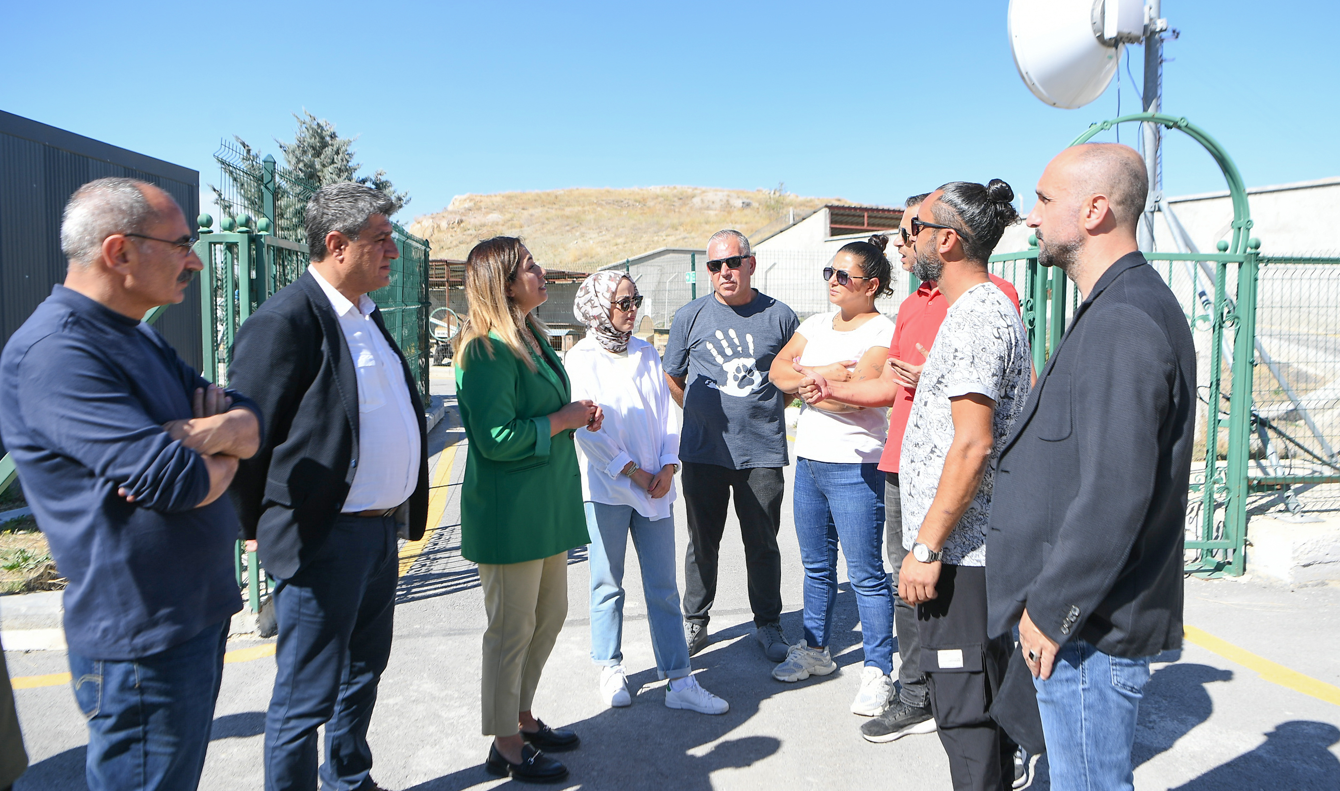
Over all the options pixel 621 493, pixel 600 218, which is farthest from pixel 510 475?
pixel 600 218

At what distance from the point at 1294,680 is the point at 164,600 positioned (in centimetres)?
467

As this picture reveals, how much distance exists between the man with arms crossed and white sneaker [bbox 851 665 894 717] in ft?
8.61

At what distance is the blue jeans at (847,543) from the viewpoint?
375 centimetres

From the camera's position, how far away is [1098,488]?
183 cm

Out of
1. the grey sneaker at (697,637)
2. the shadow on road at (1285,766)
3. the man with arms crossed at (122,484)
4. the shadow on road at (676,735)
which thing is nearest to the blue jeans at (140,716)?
the man with arms crossed at (122,484)

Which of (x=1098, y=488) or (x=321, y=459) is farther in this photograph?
(x=321, y=459)

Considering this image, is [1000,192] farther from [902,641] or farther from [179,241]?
[179,241]

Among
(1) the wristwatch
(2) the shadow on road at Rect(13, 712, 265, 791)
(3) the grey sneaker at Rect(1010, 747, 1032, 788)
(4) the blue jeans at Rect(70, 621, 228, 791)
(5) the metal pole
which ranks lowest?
(3) the grey sneaker at Rect(1010, 747, 1032, 788)

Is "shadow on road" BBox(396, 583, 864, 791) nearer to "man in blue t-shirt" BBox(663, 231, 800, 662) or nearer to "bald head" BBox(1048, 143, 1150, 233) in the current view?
"man in blue t-shirt" BBox(663, 231, 800, 662)

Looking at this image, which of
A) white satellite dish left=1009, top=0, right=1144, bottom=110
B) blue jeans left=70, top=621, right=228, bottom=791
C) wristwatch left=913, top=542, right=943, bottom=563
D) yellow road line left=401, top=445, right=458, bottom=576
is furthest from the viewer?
white satellite dish left=1009, top=0, right=1144, bottom=110

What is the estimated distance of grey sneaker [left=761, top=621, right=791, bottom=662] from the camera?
13.8 feet

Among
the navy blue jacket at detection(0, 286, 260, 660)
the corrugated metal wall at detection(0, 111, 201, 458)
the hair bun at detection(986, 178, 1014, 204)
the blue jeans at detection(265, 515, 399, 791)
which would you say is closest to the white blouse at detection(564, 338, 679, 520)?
the blue jeans at detection(265, 515, 399, 791)

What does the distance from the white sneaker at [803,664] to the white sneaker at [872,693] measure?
0.32 metres

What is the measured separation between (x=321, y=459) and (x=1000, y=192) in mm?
2351
